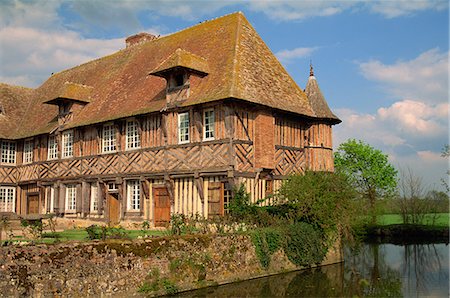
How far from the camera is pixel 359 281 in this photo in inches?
387

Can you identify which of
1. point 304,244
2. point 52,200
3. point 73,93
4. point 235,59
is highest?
point 235,59

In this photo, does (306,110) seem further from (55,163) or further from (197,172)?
(55,163)

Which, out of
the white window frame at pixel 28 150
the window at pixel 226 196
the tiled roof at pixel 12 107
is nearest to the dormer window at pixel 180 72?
the window at pixel 226 196

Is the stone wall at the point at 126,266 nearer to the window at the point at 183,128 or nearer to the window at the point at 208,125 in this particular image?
the window at the point at 208,125

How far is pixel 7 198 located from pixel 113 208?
7.96m

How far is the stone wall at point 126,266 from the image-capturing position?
30.0 ft

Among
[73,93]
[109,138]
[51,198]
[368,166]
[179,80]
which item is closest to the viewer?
[179,80]

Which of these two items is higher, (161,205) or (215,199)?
(215,199)

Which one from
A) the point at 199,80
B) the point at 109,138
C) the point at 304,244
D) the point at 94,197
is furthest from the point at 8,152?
the point at 304,244

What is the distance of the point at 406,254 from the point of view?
20.0 meters

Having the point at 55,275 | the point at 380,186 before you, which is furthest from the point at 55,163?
the point at 380,186

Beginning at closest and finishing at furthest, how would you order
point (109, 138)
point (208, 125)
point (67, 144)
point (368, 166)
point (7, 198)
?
point (208, 125)
point (109, 138)
point (67, 144)
point (7, 198)
point (368, 166)

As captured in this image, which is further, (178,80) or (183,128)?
(178,80)

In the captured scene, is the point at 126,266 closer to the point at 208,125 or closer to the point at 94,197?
the point at 208,125
